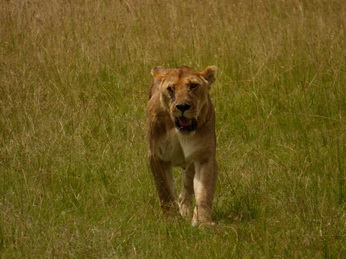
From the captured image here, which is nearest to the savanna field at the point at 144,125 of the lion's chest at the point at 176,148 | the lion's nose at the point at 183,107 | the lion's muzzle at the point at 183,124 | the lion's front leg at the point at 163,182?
the lion's front leg at the point at 163,182

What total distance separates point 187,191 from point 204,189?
491 millimetres

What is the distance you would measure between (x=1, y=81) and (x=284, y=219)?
3066 mm

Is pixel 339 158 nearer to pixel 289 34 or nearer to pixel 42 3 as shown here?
pixel 289 34

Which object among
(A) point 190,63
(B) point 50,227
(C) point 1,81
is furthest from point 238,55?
(B) point 50,227

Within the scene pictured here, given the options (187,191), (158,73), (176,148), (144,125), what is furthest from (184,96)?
(144,125)

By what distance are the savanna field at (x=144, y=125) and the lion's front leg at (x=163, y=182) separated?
0.26 feet

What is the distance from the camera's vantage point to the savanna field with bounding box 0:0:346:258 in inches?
179

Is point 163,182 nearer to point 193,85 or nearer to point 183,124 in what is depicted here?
point 183,124

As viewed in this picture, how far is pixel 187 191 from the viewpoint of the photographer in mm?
5496

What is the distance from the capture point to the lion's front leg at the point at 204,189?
4.95 meters

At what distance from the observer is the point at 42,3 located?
29.2ft

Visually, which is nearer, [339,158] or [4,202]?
[4,202]

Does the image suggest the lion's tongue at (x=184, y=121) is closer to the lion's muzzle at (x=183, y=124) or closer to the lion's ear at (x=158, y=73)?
the lion's muzzle at (x=183, y=124)

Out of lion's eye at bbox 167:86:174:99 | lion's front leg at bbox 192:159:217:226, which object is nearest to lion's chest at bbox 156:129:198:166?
lion's front leg at bbox 192:159:217:226
